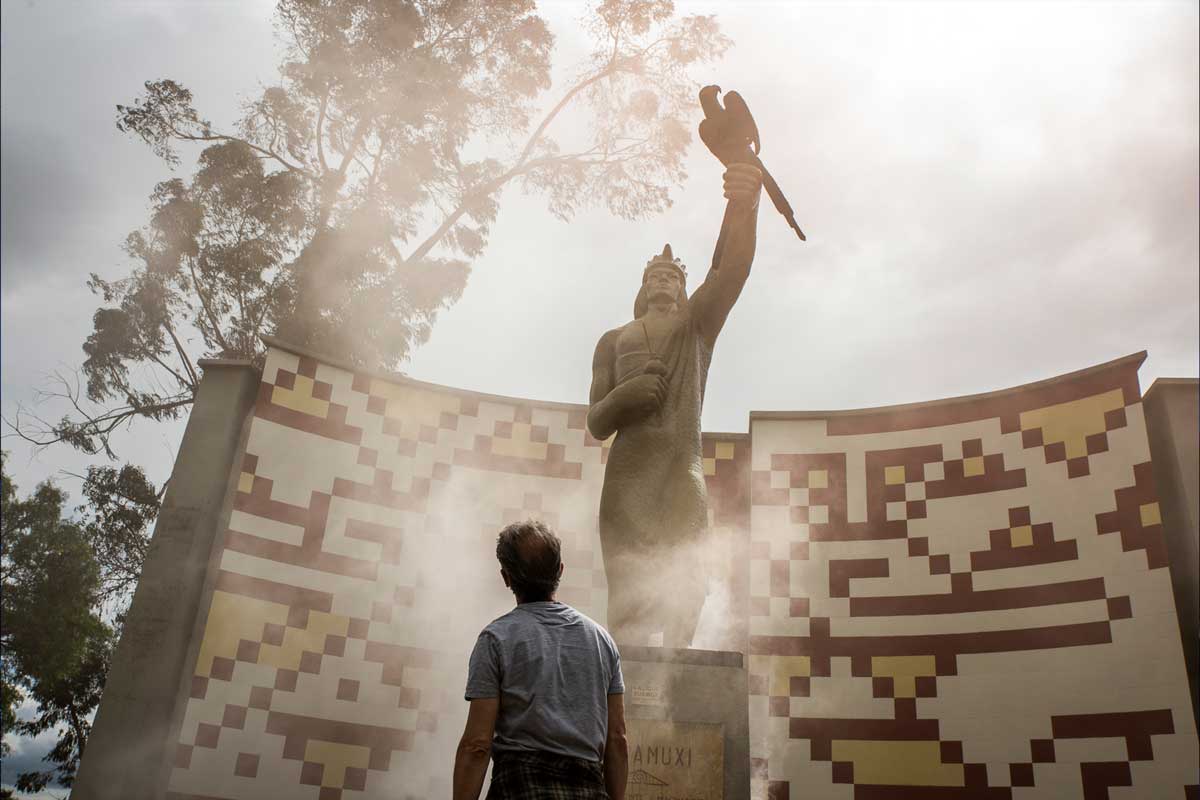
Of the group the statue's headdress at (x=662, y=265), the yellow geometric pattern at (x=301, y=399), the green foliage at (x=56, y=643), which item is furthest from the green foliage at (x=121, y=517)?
the statue's headdress at (x=662, y=265)

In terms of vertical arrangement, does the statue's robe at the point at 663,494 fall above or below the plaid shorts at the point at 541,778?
above

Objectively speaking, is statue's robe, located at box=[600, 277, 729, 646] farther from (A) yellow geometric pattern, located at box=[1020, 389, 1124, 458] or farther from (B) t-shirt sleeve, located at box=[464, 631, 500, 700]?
(A) yellow geometric pattern, located at box=[1020, 389, 1124, 458]

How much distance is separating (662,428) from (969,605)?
3425 millimetres

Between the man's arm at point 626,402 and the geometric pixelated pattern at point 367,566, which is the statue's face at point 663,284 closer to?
the man's arm at point 626,402

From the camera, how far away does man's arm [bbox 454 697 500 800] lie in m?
1.54

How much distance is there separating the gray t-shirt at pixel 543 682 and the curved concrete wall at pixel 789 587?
15.6ft

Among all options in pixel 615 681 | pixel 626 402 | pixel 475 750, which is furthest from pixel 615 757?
pixel 626 402

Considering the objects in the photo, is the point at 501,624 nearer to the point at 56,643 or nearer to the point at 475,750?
the point at 475,750

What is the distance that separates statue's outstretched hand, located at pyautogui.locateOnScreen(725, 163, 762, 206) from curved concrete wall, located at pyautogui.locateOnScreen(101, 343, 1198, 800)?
3363mm

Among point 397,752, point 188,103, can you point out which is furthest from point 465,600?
point 188,103

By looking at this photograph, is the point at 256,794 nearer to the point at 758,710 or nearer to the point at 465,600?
the point at 465,600

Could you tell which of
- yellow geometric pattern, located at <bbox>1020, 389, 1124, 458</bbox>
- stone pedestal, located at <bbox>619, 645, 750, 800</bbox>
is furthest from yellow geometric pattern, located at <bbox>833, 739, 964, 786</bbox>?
stone pedestal, located at <bbox>619, 645, 750, 800</bbox>

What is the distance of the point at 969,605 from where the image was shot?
6051 mm

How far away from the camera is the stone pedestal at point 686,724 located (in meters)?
3.02
